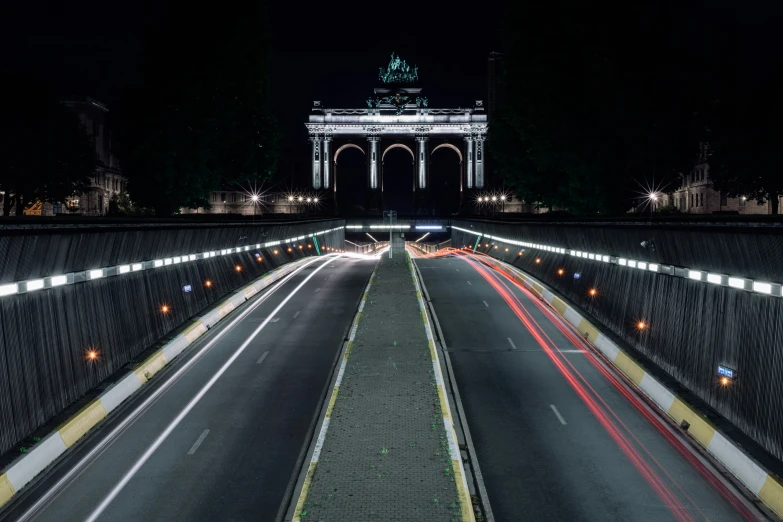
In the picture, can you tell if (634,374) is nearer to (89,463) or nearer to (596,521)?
(596,521)

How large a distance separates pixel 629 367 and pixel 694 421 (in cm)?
438

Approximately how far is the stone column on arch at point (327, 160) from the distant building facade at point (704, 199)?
7273cm

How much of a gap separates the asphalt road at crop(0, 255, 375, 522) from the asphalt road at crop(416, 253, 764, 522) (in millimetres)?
3809

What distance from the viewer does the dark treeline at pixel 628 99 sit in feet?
133


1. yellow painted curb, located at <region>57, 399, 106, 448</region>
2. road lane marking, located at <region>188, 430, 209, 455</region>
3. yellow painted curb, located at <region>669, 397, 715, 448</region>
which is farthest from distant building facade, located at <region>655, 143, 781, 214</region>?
yellow painted curb, located at <region>57, 399, 106, 448</region>

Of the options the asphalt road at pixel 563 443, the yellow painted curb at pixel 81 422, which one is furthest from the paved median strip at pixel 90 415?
the asphalt road at pixel 563 443

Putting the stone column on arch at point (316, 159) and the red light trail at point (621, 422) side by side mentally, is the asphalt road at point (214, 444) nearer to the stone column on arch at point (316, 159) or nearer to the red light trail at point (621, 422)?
the red light trail at point (621, 422)

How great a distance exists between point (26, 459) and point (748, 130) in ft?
193

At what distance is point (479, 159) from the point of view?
493ft

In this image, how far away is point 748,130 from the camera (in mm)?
55969

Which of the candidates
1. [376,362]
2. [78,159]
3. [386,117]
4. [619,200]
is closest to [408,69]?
[386,117]

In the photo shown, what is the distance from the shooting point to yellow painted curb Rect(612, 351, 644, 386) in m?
17.2

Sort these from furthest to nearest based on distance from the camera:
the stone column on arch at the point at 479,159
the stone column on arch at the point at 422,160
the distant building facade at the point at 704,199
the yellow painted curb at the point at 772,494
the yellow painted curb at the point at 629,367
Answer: the stone column on arch at the point at 479,159 < the stone column on arch at the point at 422,160 < the distant building facade at the point at 704,199 < the yellow painted curb at the point at 629,367 < the yellow painted curb at the point at 772,494

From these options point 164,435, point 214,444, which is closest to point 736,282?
point 214,444
